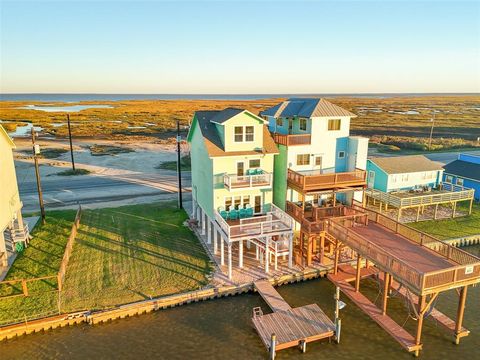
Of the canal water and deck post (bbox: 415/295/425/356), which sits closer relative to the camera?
deck post (bbox: 415/295/425/356)

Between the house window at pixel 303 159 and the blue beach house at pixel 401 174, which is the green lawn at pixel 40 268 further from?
the blue beach house at pixel 401 174

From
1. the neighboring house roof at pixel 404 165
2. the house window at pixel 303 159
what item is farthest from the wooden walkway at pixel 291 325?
the neighboring house roof at pixel 404 165

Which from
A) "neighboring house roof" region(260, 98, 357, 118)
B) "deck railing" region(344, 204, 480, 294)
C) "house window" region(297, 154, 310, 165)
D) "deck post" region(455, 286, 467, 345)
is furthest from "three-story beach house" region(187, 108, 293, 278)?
"deck post" region(455, 286, 467, 345)

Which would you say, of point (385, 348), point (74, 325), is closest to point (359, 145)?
point (385, 348)

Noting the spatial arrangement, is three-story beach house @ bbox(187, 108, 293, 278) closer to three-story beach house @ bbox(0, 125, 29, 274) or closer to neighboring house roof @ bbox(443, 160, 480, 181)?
three-story beach house @ bbox(0, 125, 29, 274)

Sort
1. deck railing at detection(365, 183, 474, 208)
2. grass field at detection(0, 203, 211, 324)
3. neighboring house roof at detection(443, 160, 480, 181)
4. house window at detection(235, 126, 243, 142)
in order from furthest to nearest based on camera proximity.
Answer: neighboring house roof at detection(443, 160, 480, 181) < deck railing at detection(365, 183, 474, 208) < house window at detection(235, 126, 243, 142) < grass field at detection(0, 203, 211, 324)

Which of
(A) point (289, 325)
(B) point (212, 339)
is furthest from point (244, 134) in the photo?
(B) point (212, 339)
